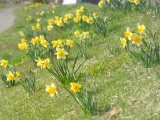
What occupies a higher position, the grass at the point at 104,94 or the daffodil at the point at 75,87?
the daffodil at the point at 75,87

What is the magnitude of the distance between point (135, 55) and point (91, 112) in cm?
179

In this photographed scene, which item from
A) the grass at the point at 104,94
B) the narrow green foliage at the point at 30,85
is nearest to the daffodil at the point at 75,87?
the grass at the point at 104,94

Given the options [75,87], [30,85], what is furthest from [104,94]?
[30,85]

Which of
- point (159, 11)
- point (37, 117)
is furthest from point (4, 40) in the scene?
point (37, 117)

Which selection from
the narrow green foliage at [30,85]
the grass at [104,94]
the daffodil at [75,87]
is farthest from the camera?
the narrow green foliage at [30,85]

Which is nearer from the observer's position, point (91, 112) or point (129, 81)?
point (91, 112)

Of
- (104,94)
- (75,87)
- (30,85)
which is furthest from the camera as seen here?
(30,85)

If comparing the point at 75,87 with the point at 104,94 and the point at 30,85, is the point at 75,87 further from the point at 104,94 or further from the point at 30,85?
the point at 30,85

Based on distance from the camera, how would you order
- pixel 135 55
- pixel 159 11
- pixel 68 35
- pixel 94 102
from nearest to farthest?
pixel 94 102
pixel 135 55
pixel 159 11
pixel 68 35

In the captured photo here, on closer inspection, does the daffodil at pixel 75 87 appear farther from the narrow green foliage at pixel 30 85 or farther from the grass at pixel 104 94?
the narrow green foliage at pixel 30 85

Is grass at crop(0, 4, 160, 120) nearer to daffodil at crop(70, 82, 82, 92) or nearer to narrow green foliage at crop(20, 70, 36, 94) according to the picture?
narrow green foliage at crop(20, 70, 36, 94)

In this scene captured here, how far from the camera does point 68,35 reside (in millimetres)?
13547

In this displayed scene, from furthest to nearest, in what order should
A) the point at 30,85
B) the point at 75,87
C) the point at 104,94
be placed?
the point at 30,85 < the point at 104,94 < the point at 75,87

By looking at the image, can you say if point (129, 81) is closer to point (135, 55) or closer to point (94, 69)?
point (135, 55)
